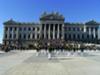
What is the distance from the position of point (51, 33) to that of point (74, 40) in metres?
15.3

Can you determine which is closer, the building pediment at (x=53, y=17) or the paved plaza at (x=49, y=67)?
the paved plaza at (x=49, y=67)

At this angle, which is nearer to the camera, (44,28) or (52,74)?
(52,74)

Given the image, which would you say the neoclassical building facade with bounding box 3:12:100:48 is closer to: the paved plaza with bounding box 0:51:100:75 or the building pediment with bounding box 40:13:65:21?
the building pediment with bounding box 40:13:65:21

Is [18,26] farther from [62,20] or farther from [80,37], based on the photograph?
[80,37]

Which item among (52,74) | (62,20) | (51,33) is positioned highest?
(62,20)

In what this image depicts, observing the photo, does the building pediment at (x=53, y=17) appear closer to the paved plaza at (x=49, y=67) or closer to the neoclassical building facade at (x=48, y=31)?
the neoclassical building facade at (x=48, y=31)

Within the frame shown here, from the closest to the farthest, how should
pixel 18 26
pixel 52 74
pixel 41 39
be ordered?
1. pixel 52 74
2. pixel 41 39
3. pixel 18 26

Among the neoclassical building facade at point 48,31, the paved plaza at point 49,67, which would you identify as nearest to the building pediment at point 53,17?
the neoclassical building facade at point 48,31

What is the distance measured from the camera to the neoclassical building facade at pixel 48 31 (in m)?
124

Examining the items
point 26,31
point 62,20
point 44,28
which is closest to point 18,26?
point 26,31

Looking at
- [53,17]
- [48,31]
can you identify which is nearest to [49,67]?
[48,31]

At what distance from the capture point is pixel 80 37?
127 metres

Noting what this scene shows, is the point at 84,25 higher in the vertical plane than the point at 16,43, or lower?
higher

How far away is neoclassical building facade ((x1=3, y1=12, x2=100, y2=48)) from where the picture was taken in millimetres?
123562
